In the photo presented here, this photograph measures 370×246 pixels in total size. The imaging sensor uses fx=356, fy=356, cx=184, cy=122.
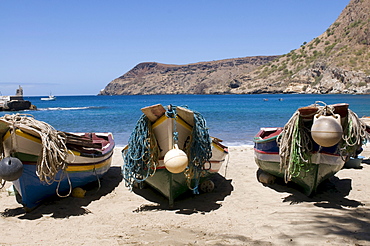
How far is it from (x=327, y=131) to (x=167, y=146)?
265 centimetres

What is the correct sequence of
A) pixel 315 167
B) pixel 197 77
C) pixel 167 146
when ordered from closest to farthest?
1. pixel 167 146
2. pixel 315 167
3. pixel 197 77

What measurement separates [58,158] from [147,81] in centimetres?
18816

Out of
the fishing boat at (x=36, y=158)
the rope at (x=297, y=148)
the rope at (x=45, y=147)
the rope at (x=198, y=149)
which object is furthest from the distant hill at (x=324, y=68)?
the rope at (x=45, y=147)

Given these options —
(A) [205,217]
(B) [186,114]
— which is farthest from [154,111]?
(A) [205,217]

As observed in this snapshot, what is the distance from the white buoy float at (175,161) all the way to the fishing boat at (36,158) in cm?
173

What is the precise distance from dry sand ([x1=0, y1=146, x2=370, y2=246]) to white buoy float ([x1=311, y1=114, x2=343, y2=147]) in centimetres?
118

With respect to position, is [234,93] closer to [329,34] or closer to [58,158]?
[329,34]

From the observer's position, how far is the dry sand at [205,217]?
16.1 feet

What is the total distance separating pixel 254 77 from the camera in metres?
123

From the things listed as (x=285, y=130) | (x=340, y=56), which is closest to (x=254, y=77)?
(x=340, y=56)

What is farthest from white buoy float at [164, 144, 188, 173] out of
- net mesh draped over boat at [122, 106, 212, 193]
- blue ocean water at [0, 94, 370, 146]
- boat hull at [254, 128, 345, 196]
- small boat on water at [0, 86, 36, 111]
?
small boat on water at [0, 86, 36, 111]

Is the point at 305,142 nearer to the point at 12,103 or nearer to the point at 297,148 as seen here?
the point at 297,148

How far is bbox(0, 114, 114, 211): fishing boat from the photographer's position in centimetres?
566

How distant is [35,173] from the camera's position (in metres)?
5.99
